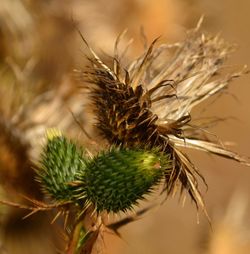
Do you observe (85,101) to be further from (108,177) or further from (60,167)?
(108,177)

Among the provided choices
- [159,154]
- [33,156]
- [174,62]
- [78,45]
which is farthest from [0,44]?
[159,154]

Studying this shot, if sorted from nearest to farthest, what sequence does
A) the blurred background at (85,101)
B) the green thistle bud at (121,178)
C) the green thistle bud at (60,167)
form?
1. the green thistle bud at (121,178)
2. the green thistle bud at (60,167)
3. the blurred background at (85,101)

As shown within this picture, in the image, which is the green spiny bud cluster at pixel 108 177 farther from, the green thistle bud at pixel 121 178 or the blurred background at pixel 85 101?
the blurred background at pixel 85 101

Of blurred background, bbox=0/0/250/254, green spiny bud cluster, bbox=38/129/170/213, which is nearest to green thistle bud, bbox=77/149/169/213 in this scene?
green spiny bud cluster, bbox=38/129/170/213

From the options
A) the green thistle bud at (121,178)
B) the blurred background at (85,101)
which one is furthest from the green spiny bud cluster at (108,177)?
the blurred background at (85,101)

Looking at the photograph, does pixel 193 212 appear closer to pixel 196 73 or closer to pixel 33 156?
pixel 33 156

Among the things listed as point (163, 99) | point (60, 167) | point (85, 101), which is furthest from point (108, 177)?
point (85, 101)
